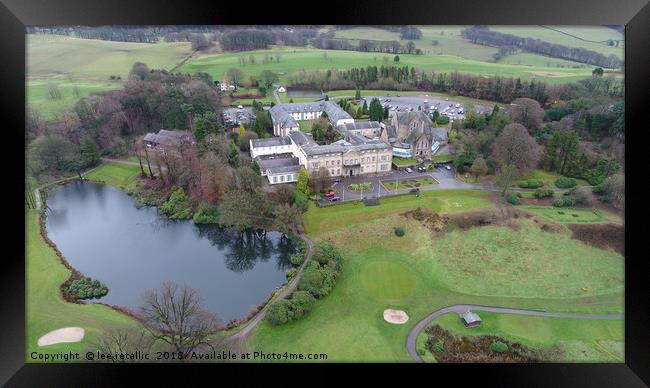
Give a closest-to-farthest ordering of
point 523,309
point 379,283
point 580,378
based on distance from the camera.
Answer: point 580,378, point 523,309, point 379,283

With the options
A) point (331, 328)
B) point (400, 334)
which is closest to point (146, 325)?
point (331, 328)

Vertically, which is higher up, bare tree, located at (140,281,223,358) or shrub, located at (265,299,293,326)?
bare tree, located at (140,281,223,358)

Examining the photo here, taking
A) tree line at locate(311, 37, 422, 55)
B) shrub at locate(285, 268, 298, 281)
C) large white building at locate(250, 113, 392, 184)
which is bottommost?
shrub at locate(285, 268, 298, 281)

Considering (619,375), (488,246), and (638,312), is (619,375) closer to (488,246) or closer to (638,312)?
(638,312)

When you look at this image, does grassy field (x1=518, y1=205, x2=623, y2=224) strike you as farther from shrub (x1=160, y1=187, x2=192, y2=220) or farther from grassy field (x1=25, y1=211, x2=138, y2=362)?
grassy field (x1=25, y1=211, x2=138, y2=362)

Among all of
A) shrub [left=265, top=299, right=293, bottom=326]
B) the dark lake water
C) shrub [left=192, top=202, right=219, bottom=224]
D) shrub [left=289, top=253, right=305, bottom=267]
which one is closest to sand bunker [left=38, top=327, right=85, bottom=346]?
the dark lake water

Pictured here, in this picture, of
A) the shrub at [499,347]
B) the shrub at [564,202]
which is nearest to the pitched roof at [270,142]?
the shrub at [564,202]
